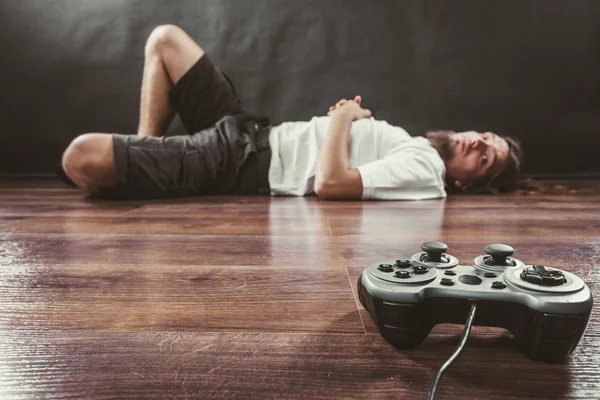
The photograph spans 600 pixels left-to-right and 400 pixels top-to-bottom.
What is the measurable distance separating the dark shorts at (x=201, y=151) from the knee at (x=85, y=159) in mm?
54

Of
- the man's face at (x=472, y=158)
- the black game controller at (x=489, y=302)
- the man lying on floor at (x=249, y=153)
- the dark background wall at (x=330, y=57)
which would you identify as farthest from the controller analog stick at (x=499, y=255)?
the dark background wall at (x=330, y=57)

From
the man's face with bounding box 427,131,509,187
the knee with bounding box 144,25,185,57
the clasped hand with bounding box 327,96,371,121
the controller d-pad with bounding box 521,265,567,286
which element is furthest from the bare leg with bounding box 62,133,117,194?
the controller d-pad with bounding box 521,265,567,286

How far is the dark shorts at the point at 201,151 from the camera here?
1.36m

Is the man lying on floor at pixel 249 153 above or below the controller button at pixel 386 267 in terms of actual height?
below

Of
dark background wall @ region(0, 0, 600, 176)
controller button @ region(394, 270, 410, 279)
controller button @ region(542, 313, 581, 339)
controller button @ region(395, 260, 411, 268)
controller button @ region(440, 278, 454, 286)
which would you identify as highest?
dark background wall @ region(0, 0, 600, 176)

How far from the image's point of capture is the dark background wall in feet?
6.36

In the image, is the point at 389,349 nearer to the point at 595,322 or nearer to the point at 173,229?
the point at 595,322

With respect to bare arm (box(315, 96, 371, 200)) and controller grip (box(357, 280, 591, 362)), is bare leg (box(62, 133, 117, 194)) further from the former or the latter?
controller grip (box(357, 280, 591, 362))

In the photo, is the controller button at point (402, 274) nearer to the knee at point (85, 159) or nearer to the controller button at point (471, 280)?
the controller button at point (471, 280)

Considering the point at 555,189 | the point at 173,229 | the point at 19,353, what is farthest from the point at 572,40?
the point at 19,353

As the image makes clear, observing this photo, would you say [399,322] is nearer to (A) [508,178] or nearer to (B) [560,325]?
(B) [560,325]

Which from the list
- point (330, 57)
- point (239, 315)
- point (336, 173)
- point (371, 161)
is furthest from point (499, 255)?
point (330, 57)

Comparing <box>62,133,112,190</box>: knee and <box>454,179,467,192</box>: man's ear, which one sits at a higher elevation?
<box>62,133,112,190</box>: knee

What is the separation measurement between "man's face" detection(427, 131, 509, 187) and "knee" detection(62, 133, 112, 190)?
1.11m
